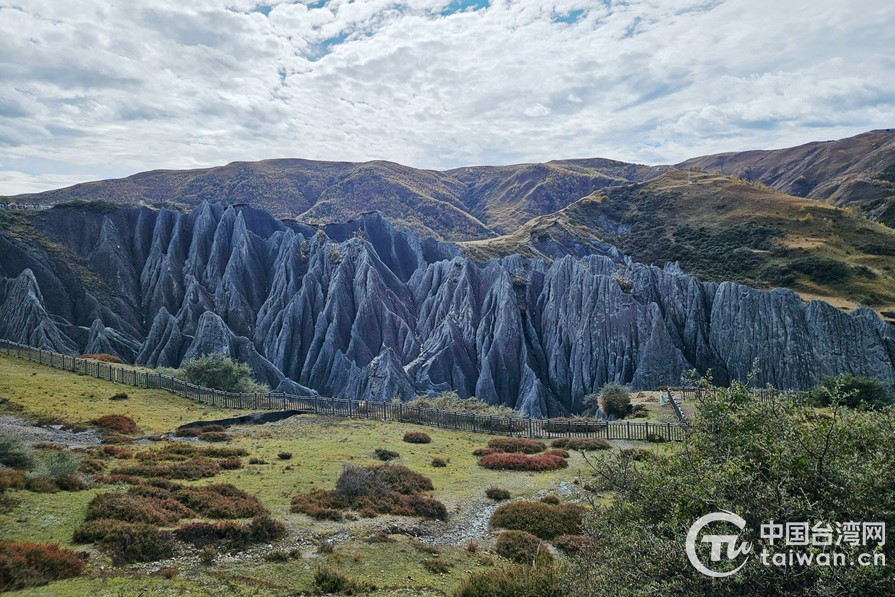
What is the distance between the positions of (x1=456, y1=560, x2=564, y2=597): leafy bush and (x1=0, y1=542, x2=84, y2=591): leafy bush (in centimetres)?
901

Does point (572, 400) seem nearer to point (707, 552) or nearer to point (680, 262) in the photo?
point (680, 262)

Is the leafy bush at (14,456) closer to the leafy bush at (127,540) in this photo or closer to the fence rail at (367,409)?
the leafy bush at (127,540)

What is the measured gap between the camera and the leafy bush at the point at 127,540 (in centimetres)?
1339

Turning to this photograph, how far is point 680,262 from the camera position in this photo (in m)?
85.2

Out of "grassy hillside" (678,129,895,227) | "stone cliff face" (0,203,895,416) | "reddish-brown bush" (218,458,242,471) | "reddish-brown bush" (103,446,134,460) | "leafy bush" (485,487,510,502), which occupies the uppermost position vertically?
"grassy hillside" (678,129,895,227)

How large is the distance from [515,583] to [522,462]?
50.6 feet

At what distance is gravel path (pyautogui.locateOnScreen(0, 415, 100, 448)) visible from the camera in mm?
25109

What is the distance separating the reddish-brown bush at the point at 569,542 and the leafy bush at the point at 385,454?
1189 centimetres

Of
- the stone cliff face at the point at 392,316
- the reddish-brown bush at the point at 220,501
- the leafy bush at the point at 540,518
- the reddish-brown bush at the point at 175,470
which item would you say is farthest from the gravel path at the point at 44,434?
the stone cliff face at the point at 392,316

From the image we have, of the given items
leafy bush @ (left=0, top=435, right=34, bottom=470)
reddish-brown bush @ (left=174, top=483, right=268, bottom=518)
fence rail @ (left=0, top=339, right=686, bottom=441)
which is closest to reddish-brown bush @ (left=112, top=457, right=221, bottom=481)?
reddish-brown bush @ (left=174, top=483, right=268, bottom=518)

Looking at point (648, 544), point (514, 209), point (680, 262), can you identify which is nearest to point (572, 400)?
point (680, 262)

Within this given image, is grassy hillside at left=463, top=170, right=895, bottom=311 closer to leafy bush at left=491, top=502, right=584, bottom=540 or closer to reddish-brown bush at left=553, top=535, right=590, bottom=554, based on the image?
leafy bush at left=491, top=502, right=584, bottom=540

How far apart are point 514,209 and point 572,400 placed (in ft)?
421

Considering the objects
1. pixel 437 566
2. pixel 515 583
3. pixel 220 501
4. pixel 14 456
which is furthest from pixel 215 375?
pixel 515 583
